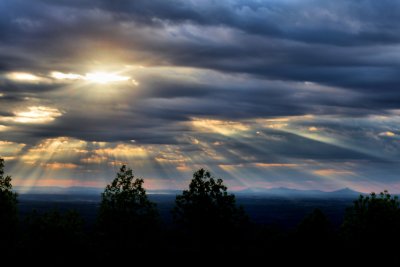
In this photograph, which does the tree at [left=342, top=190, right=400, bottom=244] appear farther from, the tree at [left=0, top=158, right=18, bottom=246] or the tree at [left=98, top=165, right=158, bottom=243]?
the tree at [left=0, top=158, right=18, bottom=246]

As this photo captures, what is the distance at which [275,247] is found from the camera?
249ft

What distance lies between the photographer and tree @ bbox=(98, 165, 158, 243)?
65062 millimetres

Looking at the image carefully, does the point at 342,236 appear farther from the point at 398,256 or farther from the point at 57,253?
the point at 57,253

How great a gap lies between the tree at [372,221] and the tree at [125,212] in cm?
2810

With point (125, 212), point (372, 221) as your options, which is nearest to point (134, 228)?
point (125, 212)

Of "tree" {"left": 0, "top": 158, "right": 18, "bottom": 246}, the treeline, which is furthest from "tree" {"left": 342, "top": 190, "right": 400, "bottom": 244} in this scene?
"tree" {"left": 0, "top": 158, "right": 18, "bottom": 246}

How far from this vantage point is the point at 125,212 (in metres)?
65.8

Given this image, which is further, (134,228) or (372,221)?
(372,221)

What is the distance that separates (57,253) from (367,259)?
38.2m

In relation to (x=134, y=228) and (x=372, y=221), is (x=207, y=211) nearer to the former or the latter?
(x=134, y=228)

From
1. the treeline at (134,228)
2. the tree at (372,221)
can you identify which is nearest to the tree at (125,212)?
the treeline at (134,228)

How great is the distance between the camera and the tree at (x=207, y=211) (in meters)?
62.3

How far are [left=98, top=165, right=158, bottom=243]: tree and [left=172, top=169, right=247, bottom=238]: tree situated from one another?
14.0 feet

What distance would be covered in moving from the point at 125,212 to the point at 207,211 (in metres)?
10.3
